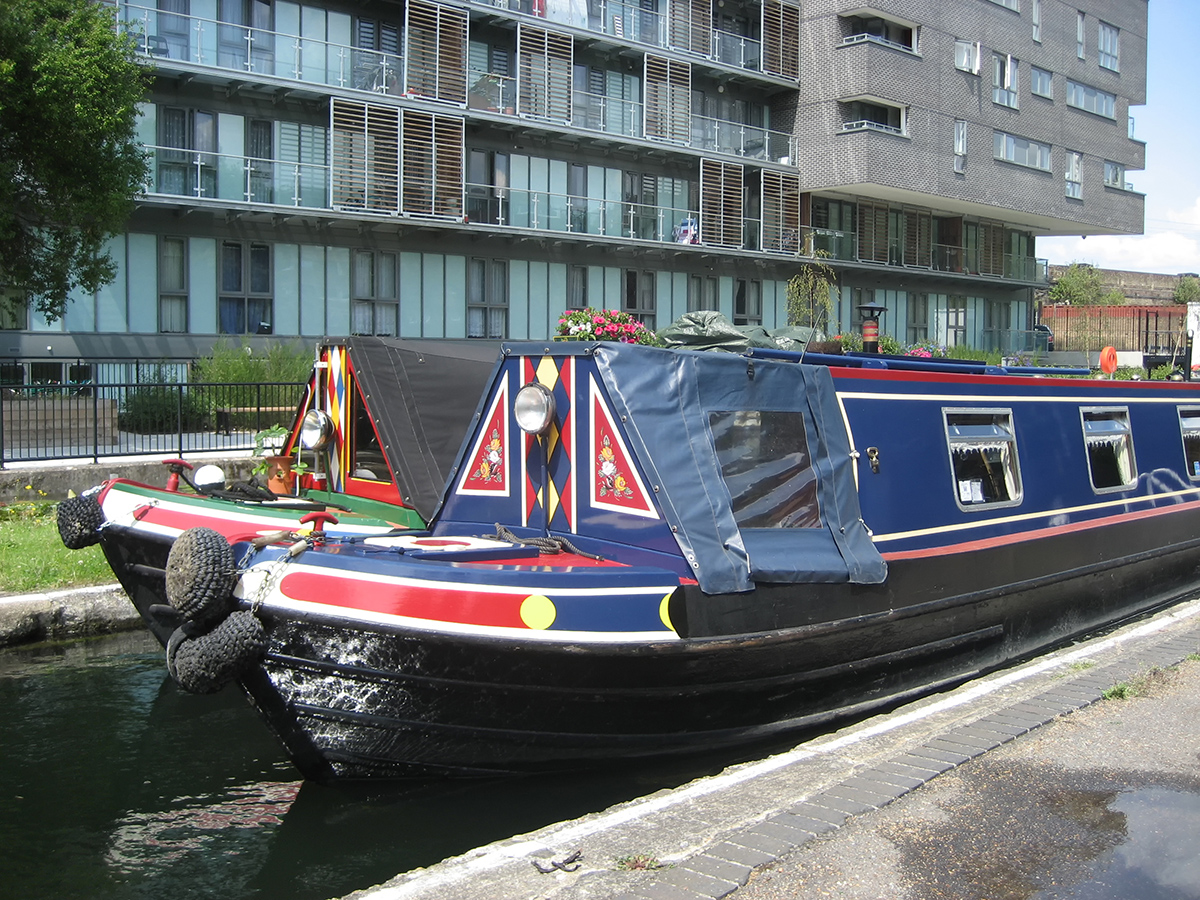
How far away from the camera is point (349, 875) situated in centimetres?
574

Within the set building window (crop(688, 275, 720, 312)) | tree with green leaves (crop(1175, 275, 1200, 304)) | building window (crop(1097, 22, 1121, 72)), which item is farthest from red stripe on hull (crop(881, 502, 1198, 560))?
tree with green leaves (crop(1175, 275, 1200, 304))

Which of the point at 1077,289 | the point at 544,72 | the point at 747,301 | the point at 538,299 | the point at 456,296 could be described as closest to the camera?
the point at 456,296

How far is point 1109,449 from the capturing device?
34.9 ft

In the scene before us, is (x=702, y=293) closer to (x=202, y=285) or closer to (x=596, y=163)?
(x=596, y=163)

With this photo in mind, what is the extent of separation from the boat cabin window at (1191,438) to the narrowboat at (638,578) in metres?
4.05

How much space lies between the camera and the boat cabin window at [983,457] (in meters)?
8.46

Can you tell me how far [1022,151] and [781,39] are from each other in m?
10.5

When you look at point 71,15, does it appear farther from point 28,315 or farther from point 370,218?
point 370,218

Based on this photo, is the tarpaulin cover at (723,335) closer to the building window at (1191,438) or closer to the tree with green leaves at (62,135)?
Result: the building window at (1191,438)

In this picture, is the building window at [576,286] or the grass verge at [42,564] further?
the building window at [576,286]

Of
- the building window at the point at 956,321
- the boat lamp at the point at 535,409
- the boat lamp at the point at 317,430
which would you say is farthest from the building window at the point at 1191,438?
the building window at the point at 956,321

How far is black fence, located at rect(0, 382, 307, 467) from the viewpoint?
13906 millimetres

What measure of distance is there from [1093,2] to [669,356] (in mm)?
44408

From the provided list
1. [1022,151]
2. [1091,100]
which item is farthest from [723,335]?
[1091,100]
